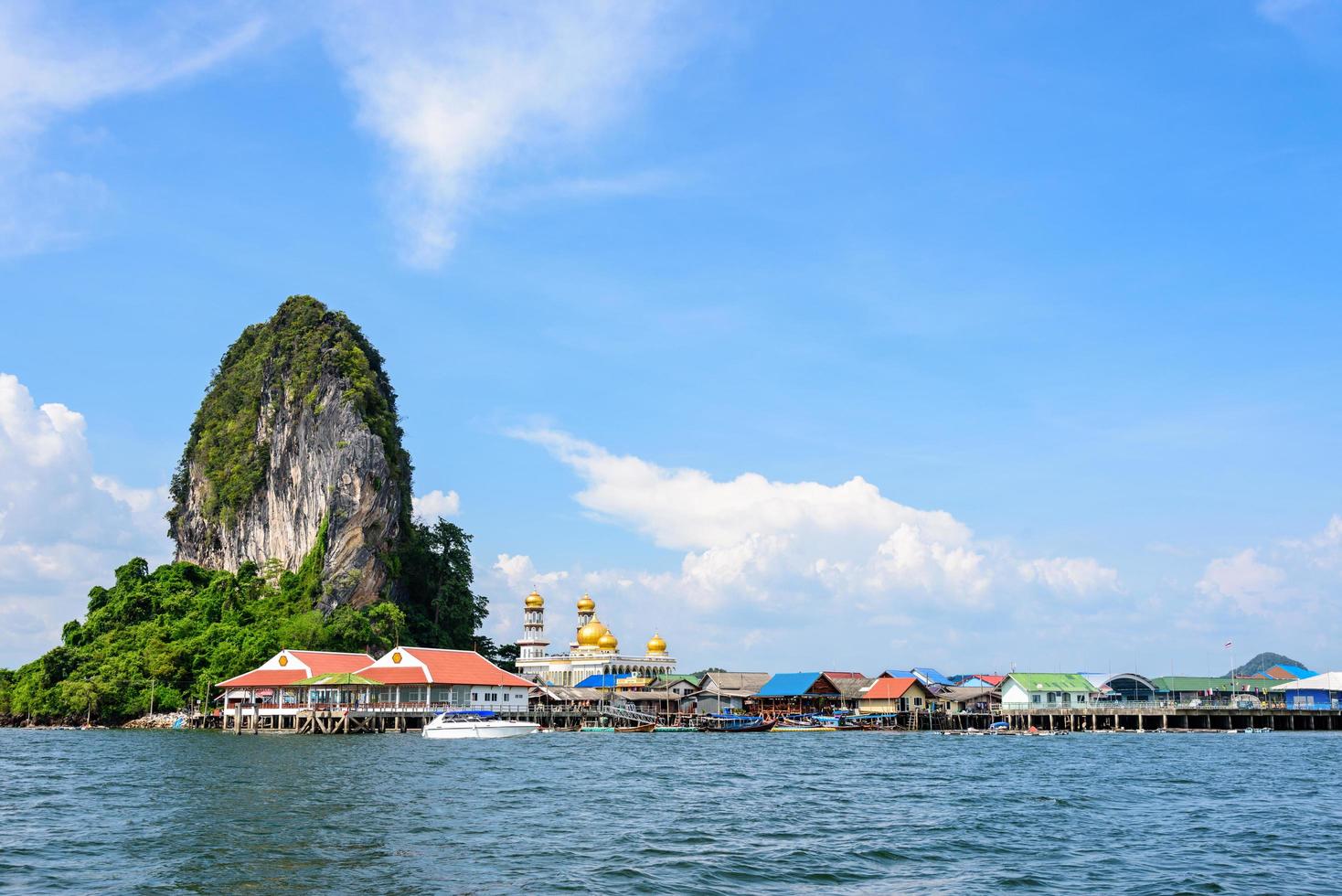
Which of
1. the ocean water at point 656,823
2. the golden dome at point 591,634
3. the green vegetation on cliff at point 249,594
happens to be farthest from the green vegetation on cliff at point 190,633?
the ocean water at point 656,823

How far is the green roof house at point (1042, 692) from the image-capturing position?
93500mm

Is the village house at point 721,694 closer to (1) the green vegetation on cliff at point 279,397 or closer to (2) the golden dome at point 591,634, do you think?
(2) the golden dome at point 591,634

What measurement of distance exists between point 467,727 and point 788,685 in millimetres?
37426

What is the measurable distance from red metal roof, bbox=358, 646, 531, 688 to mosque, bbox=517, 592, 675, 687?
41.6 m

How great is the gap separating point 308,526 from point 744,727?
147ft

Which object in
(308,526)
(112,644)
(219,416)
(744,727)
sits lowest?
(744,727)

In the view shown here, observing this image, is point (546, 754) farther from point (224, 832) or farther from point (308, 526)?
point (308, 526)

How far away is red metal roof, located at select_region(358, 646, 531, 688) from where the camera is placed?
271 feet

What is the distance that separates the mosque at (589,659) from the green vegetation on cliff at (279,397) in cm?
3093

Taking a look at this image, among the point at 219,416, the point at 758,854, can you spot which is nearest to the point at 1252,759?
the point at 758,854

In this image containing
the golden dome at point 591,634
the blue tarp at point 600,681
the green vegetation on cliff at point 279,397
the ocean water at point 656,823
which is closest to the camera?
the ocean water at point 656,823

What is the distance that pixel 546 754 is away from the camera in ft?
197

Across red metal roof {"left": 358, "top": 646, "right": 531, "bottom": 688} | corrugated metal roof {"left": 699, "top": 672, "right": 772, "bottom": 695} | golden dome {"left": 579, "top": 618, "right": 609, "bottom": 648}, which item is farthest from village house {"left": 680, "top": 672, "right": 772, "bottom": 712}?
golden dome {"left": 579, "top": 618, "right": 609, "bottom": 648}

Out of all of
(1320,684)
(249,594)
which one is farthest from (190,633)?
(1320,684)
